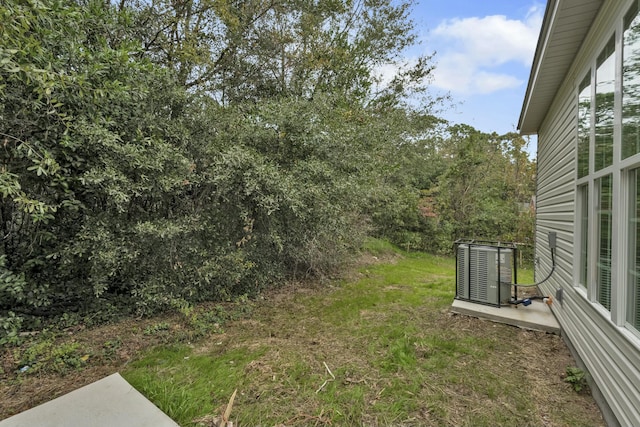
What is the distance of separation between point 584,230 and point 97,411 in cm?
417

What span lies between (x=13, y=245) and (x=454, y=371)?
182 inches

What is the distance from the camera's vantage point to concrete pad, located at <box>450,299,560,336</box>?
3312 millimetres

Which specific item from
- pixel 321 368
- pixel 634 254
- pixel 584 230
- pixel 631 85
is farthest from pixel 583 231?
pixel 321 368

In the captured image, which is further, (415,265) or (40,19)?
(415,265)

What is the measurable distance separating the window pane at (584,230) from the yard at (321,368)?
825 mm

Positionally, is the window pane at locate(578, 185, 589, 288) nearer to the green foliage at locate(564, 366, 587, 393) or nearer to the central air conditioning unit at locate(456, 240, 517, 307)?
the green foliage at locate(564, 366, 587, 393)

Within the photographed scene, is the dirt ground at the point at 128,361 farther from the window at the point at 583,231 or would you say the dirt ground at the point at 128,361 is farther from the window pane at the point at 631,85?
the window pane at the point at 631,85

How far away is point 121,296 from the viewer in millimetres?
3605

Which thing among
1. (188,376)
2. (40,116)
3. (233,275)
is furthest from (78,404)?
(40,116)

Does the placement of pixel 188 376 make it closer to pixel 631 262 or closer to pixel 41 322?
pixel 41 322

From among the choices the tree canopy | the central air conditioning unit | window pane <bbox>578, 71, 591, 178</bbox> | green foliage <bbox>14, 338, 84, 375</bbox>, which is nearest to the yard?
green foliage <bbox>14, 338, 84, 375</bbox>

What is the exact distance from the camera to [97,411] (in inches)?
72.2

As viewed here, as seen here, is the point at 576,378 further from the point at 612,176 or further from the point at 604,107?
the point at 604,107

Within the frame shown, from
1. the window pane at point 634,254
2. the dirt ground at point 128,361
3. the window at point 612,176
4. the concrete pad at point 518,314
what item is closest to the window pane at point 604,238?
the window at point 612,176
